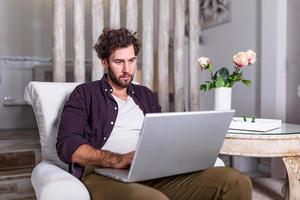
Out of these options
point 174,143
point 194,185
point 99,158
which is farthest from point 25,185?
point 174,143

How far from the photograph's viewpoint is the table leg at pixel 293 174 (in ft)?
5.13

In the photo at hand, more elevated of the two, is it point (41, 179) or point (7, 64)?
point (7, 64)

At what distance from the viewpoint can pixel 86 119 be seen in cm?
139

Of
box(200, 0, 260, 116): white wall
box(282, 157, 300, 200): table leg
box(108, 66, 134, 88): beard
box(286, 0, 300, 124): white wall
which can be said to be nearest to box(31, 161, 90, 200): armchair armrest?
box(108, 66, 134, 88): beard

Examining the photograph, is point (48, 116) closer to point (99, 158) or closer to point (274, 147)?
point (99, 158)

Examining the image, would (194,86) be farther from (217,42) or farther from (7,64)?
(7,64)

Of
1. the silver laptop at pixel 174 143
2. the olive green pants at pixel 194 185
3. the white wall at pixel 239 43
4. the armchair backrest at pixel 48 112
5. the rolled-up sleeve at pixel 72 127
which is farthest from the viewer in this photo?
the white wall at pixel 239 43

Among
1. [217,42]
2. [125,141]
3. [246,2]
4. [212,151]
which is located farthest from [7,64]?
[212,151]

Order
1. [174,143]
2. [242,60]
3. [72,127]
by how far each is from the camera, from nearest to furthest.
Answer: [174,143]
[72,127]
[242,60]

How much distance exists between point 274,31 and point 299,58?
269 millimetres

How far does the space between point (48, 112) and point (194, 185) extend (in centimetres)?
70

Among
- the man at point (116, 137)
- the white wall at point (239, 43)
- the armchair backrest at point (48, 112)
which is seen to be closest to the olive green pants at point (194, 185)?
the man at point (116, 137)

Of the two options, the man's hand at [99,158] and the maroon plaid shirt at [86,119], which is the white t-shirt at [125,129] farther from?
the man's hand at [99,158]

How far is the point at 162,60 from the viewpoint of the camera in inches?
97.7
